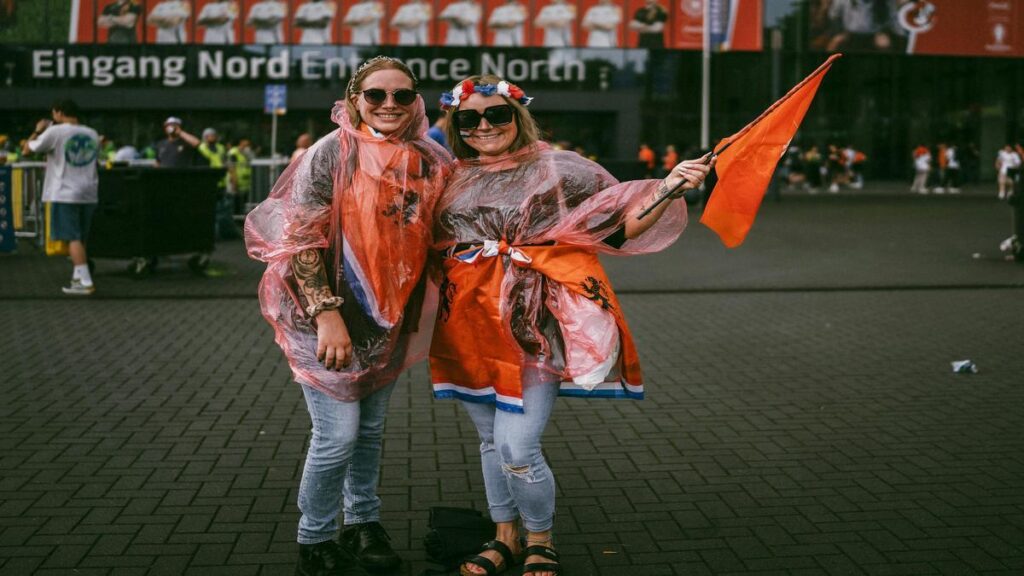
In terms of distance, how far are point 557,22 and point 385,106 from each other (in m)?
33.6

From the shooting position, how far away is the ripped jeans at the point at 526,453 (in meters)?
3.53

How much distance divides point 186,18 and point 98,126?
15.0ft

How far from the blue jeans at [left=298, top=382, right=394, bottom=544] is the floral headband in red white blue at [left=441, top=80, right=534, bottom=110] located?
100 centimetres

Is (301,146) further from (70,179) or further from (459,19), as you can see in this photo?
(459,19)

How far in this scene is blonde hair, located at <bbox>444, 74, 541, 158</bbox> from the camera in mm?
3617

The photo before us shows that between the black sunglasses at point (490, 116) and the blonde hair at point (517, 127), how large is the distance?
0.03 meters

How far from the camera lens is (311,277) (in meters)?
3.39

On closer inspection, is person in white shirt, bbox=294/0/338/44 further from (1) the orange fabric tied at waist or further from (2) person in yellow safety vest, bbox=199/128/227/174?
(1) the orange fabric tied at waist

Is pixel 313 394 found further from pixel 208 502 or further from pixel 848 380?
pixel 848 380

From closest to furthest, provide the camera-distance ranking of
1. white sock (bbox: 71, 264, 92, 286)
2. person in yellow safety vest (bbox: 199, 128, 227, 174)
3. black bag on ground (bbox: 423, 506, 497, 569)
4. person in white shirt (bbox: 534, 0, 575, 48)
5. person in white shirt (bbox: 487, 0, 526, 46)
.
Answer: black bag on ground (bbox: 423, 506, 497, 569), white sock (bbox: 71, 264, 92, 286), person in yellow safety vest (bbox: 199, 128, 227, 174), person in white shirt (bbox: 487, 0, 526, 46), person in white shirt (bbox: 534, 0, 575, 48)

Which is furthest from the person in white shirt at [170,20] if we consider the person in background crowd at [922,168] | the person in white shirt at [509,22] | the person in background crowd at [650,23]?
the person in background crowd at [922,168]

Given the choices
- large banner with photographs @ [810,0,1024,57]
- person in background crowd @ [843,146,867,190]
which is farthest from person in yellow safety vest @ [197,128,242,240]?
large banner with photographs @ [810,0,1024,57]

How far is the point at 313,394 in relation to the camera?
3.54 metres

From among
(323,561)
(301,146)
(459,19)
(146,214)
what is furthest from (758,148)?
(459,19)
